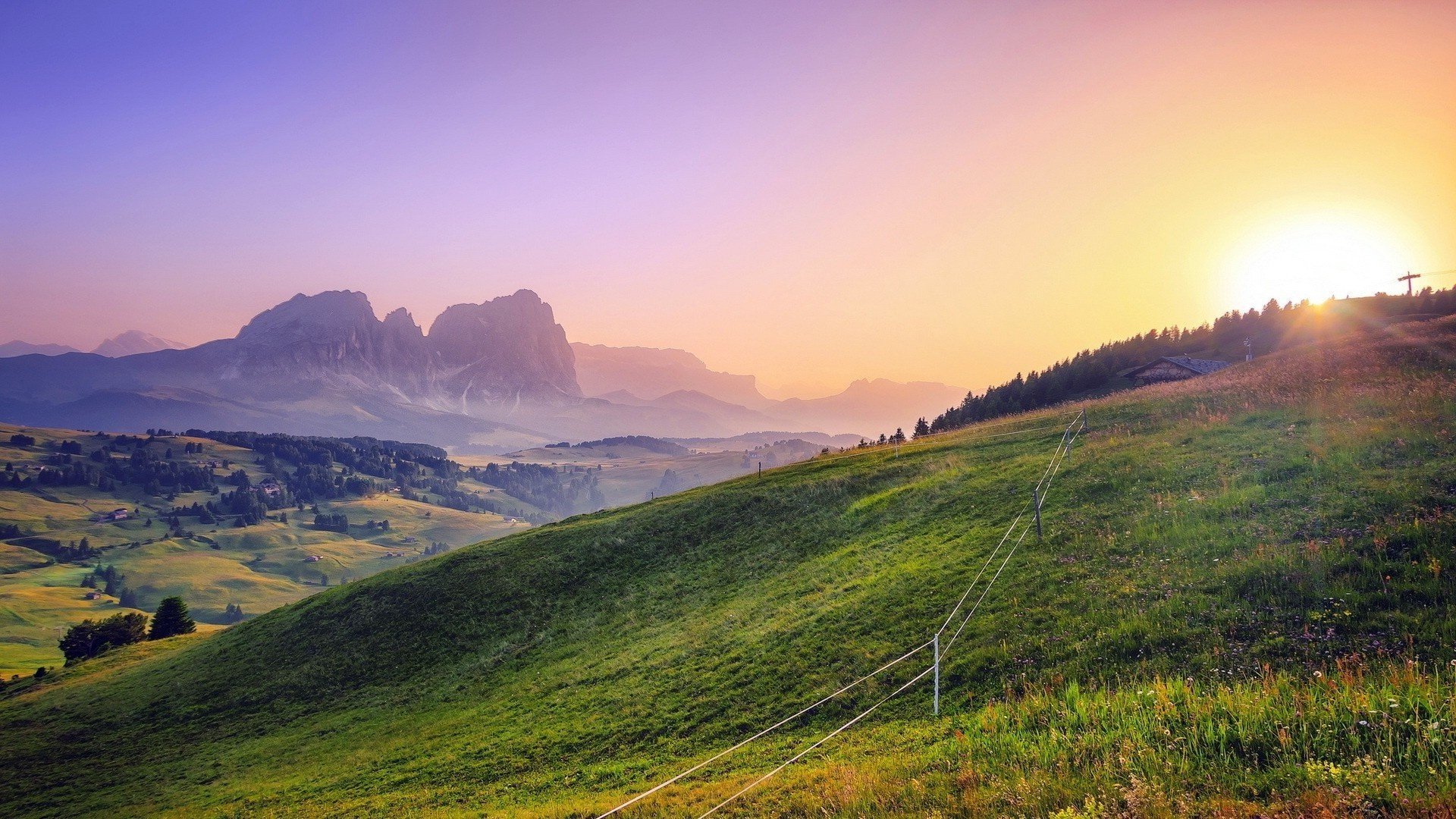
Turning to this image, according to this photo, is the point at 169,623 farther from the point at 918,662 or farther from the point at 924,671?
the point at 924,671

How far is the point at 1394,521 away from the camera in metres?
17.1

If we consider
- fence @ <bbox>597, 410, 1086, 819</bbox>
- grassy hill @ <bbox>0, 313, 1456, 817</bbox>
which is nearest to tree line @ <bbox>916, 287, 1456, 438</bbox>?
grassy hill @ <bbox>0, 313, 1456, 817</bbox>

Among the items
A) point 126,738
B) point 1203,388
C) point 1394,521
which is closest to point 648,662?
point 1394,521

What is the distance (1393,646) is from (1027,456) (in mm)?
30126

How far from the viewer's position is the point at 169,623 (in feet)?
244

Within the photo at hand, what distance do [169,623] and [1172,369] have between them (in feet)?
461

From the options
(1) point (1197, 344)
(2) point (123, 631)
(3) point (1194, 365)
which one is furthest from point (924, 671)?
(1) point (1197, 344)

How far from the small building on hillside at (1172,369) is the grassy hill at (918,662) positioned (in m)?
37.0

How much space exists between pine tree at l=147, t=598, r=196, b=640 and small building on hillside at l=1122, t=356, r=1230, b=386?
132 meters

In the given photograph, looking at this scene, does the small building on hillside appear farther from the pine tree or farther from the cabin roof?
the pine tree

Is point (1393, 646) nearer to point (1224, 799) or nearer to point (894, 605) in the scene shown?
point (1224, 799)

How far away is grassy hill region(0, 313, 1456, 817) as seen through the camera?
9961 millimetres

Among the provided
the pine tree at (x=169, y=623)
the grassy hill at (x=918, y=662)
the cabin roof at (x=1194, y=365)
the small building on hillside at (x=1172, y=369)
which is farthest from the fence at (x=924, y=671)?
the pine tree at (x=169, y=623)

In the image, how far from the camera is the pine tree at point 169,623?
242ft
